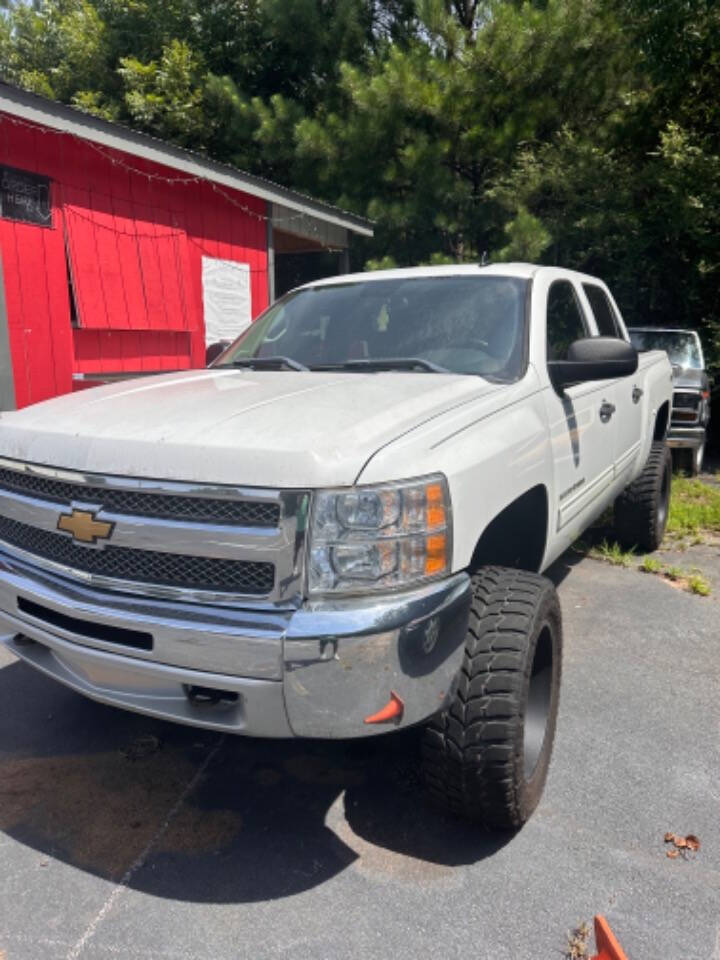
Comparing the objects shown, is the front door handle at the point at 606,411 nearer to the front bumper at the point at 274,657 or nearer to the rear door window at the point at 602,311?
the rear door window at the point at 602,311

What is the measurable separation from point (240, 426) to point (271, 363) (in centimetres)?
124

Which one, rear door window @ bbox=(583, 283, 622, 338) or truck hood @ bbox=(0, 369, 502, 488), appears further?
rear door window @ bbox=(583, 283, 622, 338)

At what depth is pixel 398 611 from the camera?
6.36ft

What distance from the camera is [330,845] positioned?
7.96 feet

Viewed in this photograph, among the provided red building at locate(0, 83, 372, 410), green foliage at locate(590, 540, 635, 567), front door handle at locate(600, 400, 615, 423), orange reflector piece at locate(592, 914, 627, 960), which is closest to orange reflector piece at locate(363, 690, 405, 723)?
orange reflector piece at locate(592, 914, 627, 960)

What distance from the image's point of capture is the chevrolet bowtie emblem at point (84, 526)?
2182 mm

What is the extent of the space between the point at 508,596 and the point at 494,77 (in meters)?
11.8

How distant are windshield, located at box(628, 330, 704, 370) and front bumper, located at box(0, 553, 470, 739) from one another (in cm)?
791

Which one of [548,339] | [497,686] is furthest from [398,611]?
[548,339]

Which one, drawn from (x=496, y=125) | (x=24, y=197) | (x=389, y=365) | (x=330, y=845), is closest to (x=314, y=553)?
(x=330, y=845)

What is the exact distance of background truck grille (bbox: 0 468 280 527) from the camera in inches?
78.7

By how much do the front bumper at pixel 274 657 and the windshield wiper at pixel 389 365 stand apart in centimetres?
113

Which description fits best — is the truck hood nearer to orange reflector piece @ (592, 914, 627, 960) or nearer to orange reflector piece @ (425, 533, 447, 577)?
orange reflector piece @ (425, 533, 447, 577)

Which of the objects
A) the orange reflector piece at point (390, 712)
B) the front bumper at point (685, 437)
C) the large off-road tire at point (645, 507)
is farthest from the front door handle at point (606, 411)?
the front bumper at point (685, 437)
